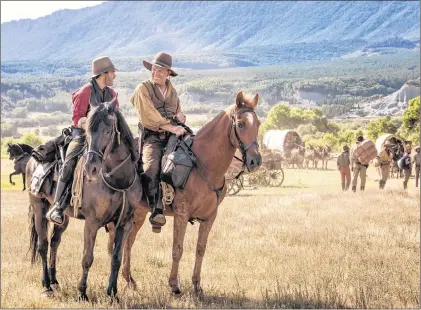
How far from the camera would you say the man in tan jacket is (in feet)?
29.5

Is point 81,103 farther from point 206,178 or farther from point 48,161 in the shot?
point 206,178

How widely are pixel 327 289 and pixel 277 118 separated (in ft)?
278

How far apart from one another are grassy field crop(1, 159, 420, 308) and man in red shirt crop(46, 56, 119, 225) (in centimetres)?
122

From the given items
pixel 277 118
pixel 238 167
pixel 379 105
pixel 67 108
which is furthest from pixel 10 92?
pixel 238 167

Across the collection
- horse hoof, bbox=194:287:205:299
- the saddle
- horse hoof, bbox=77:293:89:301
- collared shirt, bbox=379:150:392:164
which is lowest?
horse hoof, bbox=194:287:205:299

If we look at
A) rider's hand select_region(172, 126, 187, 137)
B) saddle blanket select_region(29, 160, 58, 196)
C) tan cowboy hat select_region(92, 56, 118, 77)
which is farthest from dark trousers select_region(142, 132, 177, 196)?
saddle blanket select_region(29, 160, 58, 196)

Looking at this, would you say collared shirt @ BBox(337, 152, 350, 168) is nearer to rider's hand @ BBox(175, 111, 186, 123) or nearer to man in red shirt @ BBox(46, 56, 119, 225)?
rider's hand @ BBox(175, 111, 186, 123)

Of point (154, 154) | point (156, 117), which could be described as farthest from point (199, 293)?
point (156, 117)

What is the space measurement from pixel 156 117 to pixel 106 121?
1352mm

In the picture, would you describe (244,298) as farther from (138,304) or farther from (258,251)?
(258,251)

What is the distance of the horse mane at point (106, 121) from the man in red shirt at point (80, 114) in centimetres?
66

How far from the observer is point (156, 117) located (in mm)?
9016

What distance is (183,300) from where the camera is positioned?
8594mm

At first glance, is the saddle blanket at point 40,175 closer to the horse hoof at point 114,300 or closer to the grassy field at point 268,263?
the grassy field at point 268,263
